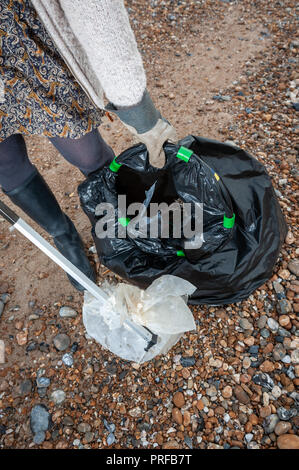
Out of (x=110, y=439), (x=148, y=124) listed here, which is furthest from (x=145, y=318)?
(x=148, y=124)

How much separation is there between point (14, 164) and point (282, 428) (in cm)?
140

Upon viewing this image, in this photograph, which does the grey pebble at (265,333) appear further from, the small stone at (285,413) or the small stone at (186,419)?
the small stone at (186,419)

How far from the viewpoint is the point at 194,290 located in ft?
4.42

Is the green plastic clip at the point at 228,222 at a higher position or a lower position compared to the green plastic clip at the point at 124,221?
lower

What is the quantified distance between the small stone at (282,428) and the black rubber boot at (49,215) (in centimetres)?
100

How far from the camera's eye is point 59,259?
1055 mm

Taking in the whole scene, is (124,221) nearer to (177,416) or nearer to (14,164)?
(14,164)

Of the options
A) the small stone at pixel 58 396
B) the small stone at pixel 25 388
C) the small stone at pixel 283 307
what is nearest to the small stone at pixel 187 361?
the small stone at pixel 283 307

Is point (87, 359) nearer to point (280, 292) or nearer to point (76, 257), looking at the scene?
point (76, 257)

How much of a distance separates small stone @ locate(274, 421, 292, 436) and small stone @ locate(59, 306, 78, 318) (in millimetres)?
988

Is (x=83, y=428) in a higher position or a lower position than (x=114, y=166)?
lower

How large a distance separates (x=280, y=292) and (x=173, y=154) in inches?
31.0

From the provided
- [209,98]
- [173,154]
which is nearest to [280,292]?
[173,154]

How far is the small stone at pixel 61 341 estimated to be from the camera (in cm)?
145
